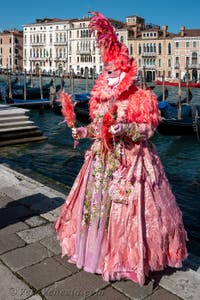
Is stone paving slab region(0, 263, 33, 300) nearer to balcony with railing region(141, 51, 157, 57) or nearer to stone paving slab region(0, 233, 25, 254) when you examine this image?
stone paving slab region(0, 233, 25, 254)

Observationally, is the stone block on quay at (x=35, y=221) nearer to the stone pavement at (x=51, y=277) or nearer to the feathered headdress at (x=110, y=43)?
the stone pavement at (x=51, y=277)

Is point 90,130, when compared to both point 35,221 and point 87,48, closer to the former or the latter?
point 35,221

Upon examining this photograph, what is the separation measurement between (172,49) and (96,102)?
48.2 metres

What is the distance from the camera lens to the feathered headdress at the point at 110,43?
2.07 meters

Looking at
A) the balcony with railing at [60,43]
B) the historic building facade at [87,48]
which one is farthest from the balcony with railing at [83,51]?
the balcony with railing at [60,43]

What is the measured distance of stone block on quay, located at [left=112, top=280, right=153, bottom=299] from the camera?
1.97 m

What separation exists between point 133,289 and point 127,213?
0.41 meters

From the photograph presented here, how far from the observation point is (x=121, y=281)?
210cm

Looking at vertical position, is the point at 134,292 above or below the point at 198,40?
below

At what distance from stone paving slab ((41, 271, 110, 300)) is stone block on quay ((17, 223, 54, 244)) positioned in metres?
0.58

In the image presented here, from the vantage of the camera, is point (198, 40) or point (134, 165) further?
point (198, 40)

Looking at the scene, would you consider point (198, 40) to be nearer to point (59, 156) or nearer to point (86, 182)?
point (59, 156)

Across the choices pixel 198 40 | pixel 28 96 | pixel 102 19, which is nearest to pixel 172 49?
pixel 198 40

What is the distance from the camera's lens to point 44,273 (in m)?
2.18
